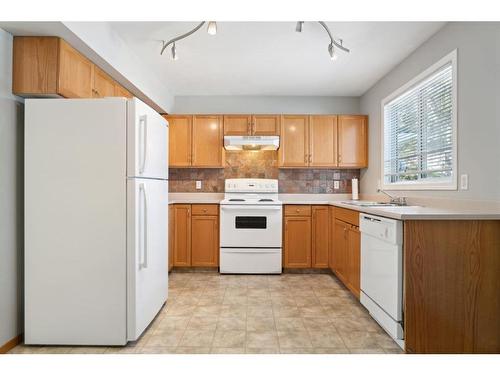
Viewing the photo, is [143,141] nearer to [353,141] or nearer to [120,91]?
[120,91]

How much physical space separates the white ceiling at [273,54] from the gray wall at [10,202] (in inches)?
37.7

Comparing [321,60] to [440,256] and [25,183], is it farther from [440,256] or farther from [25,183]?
[25,183]

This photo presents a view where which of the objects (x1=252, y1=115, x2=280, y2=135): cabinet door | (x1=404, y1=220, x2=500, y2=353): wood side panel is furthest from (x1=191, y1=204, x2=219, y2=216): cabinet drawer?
(x1=404, y1=220, x2=500, y2=353): wood side panel

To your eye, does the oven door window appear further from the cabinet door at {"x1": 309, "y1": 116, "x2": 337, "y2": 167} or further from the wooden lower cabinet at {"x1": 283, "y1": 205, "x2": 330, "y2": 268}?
the cabinet door at {"x1": 309, "y1": 116, "x2": 337, "y2": 167}

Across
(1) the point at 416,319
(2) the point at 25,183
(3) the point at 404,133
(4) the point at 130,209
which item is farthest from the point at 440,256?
(2) the point at 25,183

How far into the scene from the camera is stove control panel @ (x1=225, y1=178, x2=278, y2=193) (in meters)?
4.54

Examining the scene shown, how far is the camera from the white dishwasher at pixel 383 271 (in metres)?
2.04

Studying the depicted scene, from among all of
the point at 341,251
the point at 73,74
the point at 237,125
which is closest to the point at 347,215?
→ the point at 341,251

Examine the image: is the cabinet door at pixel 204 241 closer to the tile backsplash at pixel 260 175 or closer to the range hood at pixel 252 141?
the tile backsplash at pixel 260 175

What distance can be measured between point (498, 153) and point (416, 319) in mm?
1172

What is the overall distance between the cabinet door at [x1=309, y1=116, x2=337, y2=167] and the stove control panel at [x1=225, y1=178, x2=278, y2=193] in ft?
2.08

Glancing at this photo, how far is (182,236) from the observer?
4.16 m

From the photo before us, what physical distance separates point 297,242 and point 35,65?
3.25m

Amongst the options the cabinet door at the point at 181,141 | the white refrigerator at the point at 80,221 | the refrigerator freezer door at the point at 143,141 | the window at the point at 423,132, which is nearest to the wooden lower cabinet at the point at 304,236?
the window at the point at 423,132
